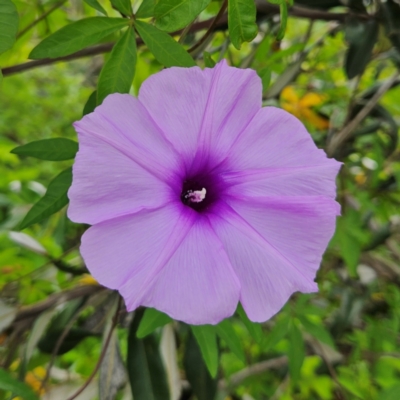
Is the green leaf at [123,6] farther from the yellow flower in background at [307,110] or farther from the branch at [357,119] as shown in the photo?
the yellow flower in background at [307,110]

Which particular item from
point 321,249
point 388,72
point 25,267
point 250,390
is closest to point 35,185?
point 25,267

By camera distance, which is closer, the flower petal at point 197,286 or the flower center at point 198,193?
the flower petal at point 197,286

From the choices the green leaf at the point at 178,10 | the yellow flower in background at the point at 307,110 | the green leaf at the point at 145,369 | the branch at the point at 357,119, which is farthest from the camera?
the yellow flower in background at the point at 307,110

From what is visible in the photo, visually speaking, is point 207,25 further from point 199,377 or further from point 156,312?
point 199,377

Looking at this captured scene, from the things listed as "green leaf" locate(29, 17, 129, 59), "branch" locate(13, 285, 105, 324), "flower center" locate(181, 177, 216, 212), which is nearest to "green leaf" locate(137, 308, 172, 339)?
"flower center" locate(181, 177, 216, 212)

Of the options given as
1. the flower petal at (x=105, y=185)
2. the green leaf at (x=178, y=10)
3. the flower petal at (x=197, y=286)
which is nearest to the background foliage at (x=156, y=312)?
the green leaf at (x=178, y=10)

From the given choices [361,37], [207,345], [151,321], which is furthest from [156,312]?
[361,37]
